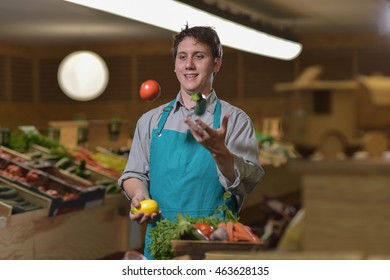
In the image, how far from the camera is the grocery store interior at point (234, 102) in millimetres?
1628

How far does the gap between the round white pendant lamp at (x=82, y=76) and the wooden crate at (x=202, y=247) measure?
15.3 ft

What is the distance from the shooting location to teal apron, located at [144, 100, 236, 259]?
7.36ft

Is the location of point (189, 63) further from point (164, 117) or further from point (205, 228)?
point (205, 228)

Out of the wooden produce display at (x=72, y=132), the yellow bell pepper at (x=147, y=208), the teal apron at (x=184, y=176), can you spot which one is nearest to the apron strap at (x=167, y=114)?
the teal apron at (x=184, y=176)

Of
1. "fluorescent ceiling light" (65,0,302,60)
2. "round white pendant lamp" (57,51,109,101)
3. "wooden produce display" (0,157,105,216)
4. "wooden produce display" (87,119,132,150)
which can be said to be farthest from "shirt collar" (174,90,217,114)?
"round white pendant lamp" (57,51,109,101)

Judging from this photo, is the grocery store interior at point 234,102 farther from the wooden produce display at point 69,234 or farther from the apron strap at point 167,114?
the apron strap at point 167,114

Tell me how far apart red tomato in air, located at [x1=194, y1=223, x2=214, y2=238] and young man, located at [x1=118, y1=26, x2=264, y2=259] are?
0.15m

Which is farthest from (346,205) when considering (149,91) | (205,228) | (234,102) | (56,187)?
(234,102)

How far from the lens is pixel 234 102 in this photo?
984cm

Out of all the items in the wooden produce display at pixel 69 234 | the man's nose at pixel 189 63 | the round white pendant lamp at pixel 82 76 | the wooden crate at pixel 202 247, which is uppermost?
the round white pendant lamp at pixel 82 76
